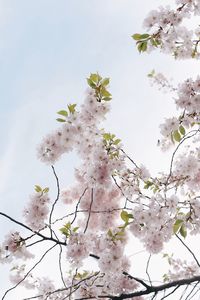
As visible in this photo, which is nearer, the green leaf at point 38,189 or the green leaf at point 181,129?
the green leaf at point 38,189

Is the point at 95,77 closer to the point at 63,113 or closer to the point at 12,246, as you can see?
the point at 63,113

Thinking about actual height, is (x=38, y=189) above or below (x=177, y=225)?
above

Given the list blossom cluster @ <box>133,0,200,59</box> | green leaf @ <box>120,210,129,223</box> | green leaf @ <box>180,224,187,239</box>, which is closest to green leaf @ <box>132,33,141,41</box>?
blossom cluster @ <box>133,0,200,59</box>

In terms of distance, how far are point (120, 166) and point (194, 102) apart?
0.99 meters

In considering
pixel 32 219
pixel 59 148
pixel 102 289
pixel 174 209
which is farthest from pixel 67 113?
pixel 102 289

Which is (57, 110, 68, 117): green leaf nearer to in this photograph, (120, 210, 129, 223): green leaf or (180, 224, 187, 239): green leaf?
(120, 210, 129, 223): green leaf

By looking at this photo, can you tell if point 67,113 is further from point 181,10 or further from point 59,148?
point 181,10

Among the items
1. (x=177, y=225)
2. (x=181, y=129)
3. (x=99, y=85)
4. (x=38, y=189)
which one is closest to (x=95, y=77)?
(x=99, y=85)

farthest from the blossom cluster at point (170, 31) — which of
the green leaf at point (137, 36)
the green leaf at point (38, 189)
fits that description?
the green leaf at point (38, 189)

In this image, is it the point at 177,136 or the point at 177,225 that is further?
the point at 177,136

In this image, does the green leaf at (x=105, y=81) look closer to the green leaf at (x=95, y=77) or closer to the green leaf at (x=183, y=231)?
the green leaf at (x=95, y=77)

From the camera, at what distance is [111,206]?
488cm

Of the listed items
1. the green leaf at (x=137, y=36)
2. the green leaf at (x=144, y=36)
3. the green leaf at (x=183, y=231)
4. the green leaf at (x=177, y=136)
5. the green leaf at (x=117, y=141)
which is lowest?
the green leaf at (x=183, y=231)

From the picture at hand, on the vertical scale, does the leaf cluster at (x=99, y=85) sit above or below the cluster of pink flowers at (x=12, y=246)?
above
